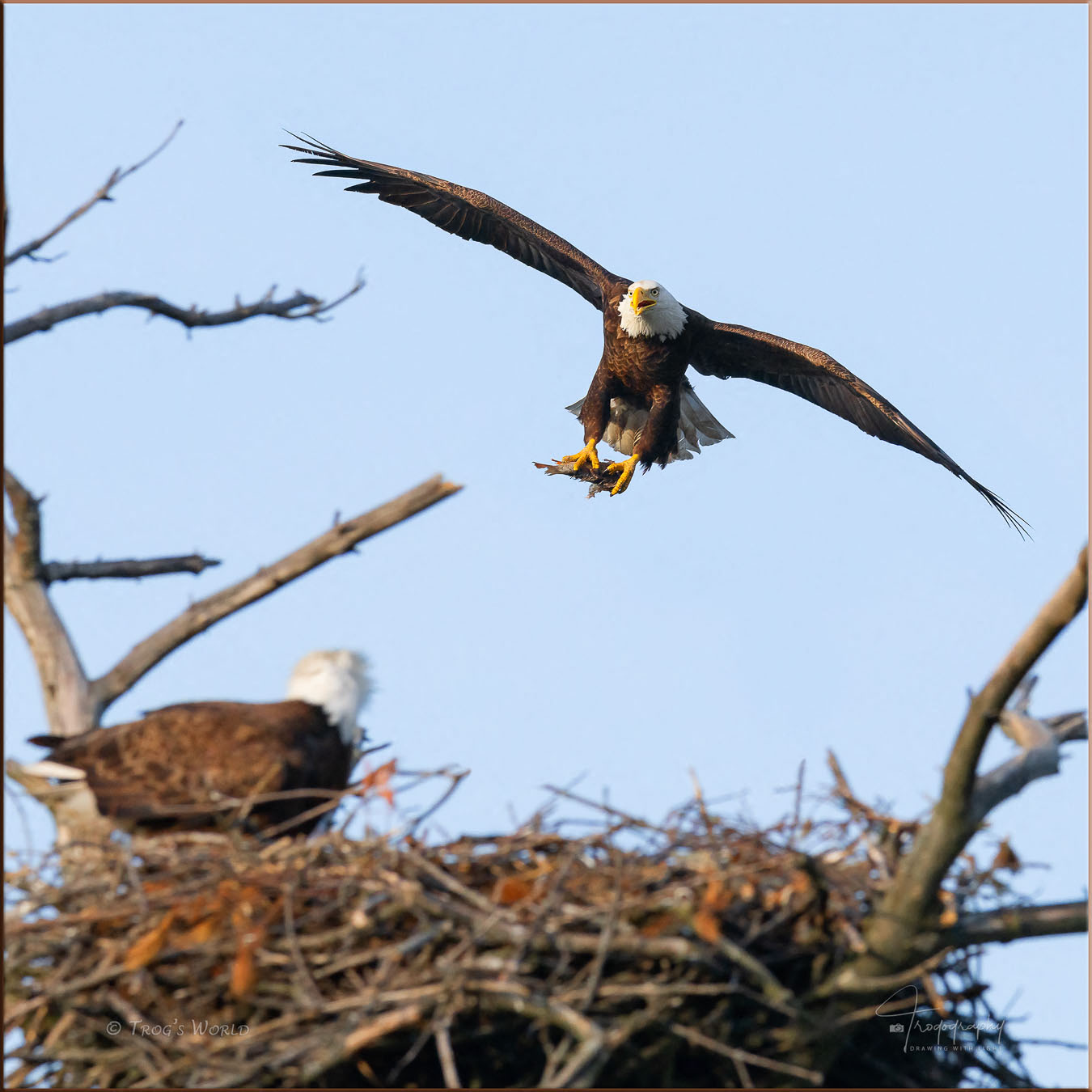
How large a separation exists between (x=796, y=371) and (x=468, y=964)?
20.6 feet

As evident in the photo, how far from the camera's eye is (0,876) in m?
5.21

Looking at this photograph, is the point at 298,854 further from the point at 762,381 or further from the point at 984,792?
the point at 762,381

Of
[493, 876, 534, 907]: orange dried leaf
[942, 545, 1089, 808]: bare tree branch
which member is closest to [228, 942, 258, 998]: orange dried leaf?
[493, 876, 534, 907]: orange dried leaf

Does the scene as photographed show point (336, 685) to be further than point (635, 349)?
No

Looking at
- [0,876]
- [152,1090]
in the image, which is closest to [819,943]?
[152,1090]

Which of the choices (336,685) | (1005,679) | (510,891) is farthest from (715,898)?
(336,685)

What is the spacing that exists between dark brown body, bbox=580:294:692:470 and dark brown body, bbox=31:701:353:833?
4.25 m

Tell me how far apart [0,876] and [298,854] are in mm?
1014

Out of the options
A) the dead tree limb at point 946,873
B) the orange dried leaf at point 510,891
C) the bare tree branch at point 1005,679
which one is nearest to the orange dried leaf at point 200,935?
the orange dried leaf at point 510,891

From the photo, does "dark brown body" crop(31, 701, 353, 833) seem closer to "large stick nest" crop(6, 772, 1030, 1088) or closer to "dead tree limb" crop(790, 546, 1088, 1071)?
"large stick nest" crop(6, 772, 1030, 1088)

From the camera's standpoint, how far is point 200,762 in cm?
588

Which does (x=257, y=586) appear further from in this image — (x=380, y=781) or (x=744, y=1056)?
(x=744, y=1056)

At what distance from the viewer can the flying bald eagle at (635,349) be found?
9.64 m

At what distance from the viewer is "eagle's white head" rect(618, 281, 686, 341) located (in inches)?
373
